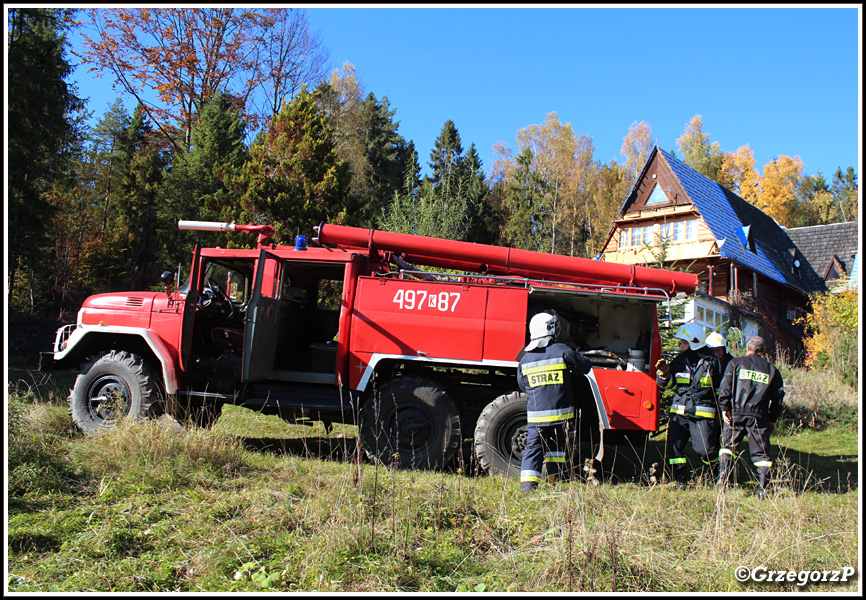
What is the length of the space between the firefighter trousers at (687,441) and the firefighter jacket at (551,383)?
1.59 meters

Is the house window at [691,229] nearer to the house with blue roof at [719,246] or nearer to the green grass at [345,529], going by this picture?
the house with blue roof at [719,246]

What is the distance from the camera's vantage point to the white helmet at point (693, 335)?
6328 mm

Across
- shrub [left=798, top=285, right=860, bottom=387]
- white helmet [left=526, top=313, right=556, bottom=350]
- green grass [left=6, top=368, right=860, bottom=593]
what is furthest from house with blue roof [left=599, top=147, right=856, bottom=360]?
green grass [left=6, top=368, right=860, bottom=593]

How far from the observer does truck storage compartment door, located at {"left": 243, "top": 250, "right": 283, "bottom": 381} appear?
6.03m

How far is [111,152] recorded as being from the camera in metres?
32.9

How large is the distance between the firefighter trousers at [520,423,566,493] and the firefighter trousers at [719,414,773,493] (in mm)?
1849

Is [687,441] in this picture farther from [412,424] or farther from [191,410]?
[191,410]

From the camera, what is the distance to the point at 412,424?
602cm

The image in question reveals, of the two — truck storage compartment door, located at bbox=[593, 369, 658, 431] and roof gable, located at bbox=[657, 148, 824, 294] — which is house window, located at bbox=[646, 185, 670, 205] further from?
truck storage compartment door, located at bbox=[593, 369, 658, 431]

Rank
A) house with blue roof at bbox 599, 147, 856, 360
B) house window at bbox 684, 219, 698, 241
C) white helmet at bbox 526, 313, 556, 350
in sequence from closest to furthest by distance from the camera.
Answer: white helmet at bbox 526, 313, 556, 350
house with blue roof at bbox 599, 147, 856, 360
house window at bbox 684, 219, 698, 241

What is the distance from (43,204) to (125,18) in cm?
1341

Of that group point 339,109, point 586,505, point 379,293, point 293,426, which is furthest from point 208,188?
point 586,505

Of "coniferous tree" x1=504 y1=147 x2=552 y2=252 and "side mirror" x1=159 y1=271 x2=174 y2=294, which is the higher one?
"coniferous tree" x1=504 y1=147 x2=552 y2=252

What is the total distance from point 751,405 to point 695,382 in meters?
0.57
